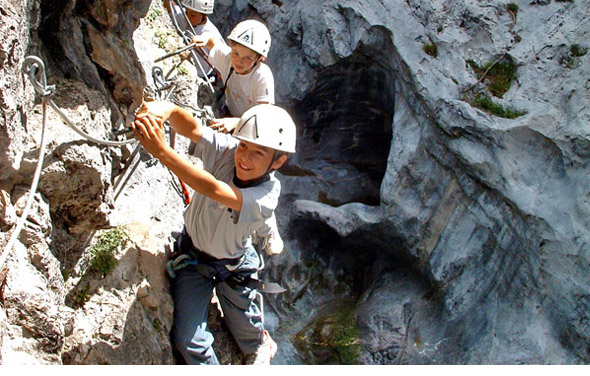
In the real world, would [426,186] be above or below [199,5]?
below

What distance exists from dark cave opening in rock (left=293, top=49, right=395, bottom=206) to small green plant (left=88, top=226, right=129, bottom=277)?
26.7 ft

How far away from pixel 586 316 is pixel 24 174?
29.8 feet

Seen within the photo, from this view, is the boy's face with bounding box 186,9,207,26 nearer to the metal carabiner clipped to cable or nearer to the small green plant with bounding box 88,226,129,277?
the small green plant with bounding box 88,226,129,277

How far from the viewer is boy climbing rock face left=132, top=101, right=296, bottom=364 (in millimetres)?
3660

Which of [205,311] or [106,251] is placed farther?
[205,311]

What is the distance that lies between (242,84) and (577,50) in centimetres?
652

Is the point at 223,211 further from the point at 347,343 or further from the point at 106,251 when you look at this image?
the point at 347,343

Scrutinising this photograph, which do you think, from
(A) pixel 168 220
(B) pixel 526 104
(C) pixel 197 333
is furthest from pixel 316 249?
(C) pixel 197 333

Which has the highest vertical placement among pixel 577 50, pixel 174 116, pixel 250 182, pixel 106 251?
pixel 577 50

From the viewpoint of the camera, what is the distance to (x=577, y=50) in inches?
389

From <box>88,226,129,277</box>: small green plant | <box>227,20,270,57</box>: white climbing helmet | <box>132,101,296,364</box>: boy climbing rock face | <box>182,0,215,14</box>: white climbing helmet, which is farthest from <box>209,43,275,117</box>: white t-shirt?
<box>88,226,129,277</box>: small green plant

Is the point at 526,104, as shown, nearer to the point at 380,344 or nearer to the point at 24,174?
the point at 380,344

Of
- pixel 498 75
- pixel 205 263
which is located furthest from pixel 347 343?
pixel 205 263

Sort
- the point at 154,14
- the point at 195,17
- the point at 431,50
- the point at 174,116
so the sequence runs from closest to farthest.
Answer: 1. the point at 174,116
2. the point at 154,14
3. the point at 195,17
4. the point at 431,50
